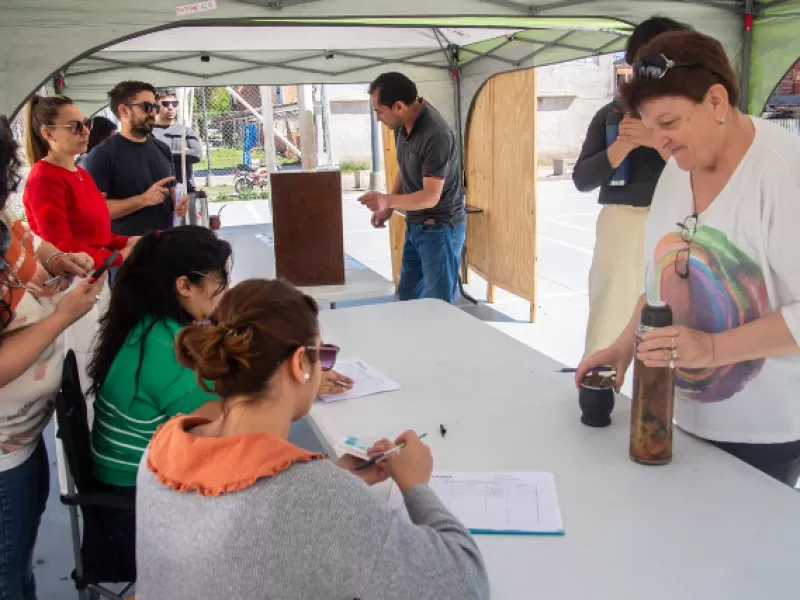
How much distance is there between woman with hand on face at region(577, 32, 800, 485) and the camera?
4.08 ft

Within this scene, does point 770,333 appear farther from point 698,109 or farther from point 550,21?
point 550,21

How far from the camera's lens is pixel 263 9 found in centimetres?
338

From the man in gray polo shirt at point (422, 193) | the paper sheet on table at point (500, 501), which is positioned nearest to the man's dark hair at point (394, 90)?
the man in gray polo shirt at point (422, 193)

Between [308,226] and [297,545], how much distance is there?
8.11ft

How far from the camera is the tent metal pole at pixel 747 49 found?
3672 mm

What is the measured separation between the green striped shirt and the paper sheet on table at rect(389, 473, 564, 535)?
576 mm

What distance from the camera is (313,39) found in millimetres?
5043

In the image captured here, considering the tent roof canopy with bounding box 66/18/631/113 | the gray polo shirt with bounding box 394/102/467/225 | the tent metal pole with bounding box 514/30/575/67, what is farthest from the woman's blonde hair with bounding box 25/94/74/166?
the tent metal pole with bounding box 514/30/575/67

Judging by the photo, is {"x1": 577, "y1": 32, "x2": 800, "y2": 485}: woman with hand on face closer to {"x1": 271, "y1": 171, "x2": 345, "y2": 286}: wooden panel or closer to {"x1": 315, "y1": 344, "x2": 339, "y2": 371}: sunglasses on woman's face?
{"x1": 315, "y1": 344, "x2": 339, "y2": 371}: sunglasses on woman's face

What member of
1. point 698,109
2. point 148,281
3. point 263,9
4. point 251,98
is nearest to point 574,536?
point 698,109

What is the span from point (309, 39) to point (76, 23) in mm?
2140

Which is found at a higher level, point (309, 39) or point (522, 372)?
point (309, 39)

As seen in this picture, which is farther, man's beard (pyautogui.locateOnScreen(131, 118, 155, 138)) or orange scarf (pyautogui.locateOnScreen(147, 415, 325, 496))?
man's beard (pyautogui.locateOnScreen(131, 118, 155, 138))

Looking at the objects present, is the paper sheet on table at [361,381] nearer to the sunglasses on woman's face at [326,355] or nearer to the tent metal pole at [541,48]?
the sunglasses on woman's face at [326,355]
